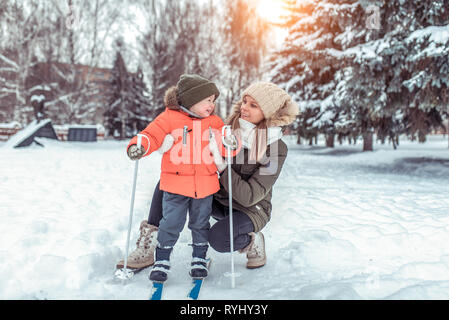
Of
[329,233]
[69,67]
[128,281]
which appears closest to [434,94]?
[329,233]

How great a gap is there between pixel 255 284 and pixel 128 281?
2.87 feet

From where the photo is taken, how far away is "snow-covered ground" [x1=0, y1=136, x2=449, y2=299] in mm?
1947

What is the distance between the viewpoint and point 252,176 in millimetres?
2238

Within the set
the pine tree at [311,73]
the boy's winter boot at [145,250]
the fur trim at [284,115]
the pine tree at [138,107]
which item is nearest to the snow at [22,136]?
the pine tree at [311,73]

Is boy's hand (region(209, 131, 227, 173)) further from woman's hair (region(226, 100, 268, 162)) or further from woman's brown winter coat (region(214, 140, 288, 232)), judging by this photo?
woman's hair (region(226, 100, 268, 162))

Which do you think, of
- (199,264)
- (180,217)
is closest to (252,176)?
(180,217)

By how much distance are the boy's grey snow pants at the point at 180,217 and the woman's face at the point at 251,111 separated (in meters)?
0.66

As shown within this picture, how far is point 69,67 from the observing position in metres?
17.9

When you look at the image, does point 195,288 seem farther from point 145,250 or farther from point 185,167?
point 185,167

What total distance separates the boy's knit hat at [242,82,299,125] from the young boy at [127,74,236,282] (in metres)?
0.34

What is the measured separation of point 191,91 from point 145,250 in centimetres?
123

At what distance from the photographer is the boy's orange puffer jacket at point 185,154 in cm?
208

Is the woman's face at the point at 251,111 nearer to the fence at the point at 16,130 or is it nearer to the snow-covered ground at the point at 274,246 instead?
the snow-covered ground at the point at 274,246

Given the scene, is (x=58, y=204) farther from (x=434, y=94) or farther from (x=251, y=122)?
(x=434, y=94)
